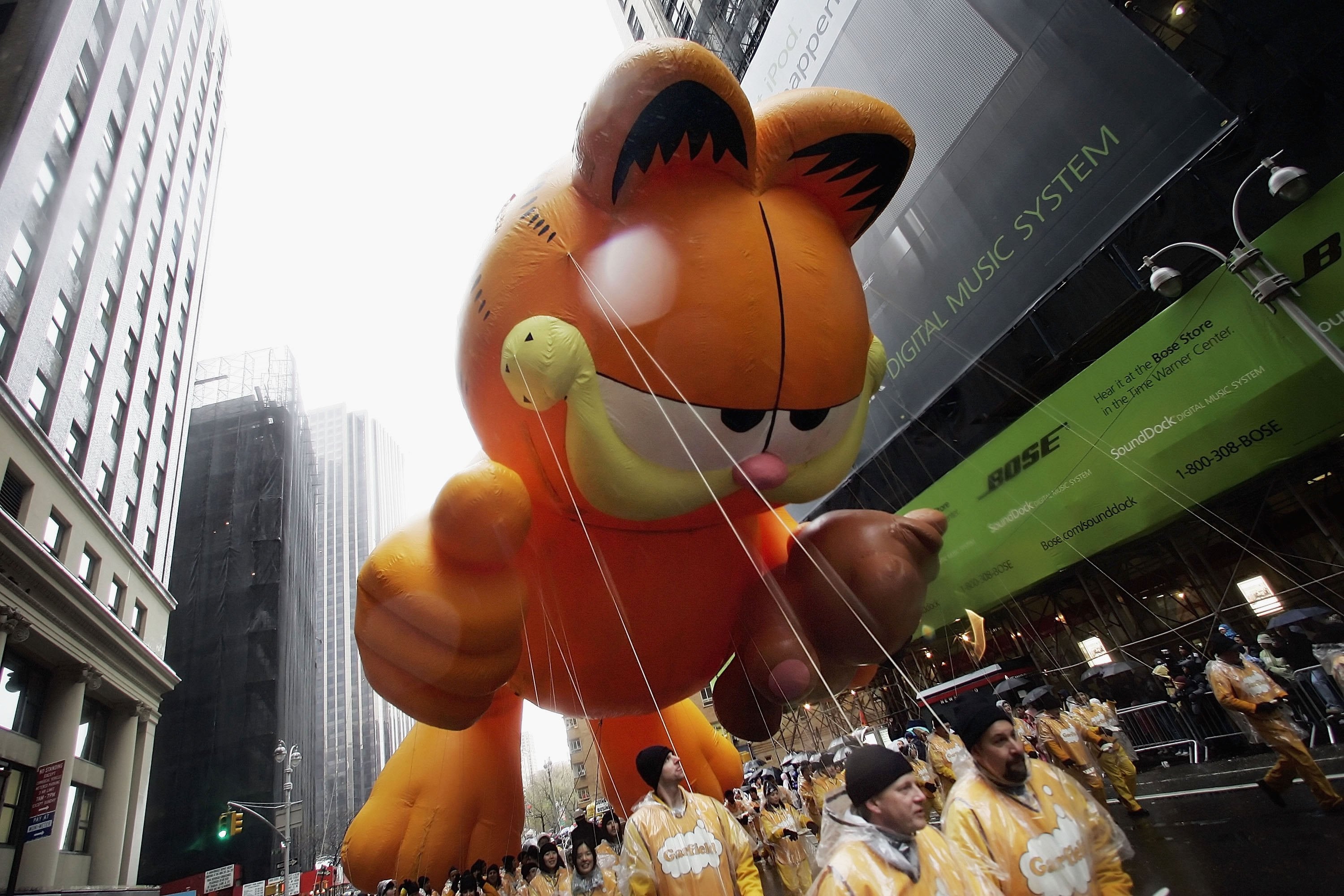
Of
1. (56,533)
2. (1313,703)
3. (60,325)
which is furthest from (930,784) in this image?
(60,325)

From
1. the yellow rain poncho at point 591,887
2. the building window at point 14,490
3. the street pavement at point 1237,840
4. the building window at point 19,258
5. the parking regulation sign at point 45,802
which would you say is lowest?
the street pavement at point 1237,840

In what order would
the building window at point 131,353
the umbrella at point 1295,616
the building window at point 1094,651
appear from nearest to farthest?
the umbrella at point 1295,616 < the building window at point 1094,651 < the building window at point 131,353

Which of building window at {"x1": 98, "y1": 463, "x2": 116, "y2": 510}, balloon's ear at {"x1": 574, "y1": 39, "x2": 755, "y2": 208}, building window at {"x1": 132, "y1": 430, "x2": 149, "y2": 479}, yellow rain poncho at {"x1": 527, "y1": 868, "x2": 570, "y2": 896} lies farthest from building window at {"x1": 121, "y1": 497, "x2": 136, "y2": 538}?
balloon's ear at {"x1": 574, "y1": 39, "x2": 755, "y2": 208}

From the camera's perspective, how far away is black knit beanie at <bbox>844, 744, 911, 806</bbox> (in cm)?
184

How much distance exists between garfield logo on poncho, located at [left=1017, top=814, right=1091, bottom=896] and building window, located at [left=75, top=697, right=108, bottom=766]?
66.0ft

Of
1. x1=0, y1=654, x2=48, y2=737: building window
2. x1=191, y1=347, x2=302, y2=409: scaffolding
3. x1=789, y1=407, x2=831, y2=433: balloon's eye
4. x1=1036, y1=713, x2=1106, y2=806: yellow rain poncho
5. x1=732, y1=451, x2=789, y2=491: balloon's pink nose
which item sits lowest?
x1=1036, y1=713, x2=1106, y2=806: yellow rain poncho

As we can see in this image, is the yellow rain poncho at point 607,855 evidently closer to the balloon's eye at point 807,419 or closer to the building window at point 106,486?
the balloon's eye at point 807,419

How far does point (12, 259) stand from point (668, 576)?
1798cm

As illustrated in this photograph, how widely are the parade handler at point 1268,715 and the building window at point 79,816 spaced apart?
19.9 metres

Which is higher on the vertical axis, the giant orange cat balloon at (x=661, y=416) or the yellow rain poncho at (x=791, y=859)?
the giant orange cat balloon at (x=661, y=416)

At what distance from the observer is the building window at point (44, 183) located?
1484 cm

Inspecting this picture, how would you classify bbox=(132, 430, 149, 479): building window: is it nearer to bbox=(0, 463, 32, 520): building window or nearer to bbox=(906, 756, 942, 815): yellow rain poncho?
bbox=(0, 463, 32, 520): building window

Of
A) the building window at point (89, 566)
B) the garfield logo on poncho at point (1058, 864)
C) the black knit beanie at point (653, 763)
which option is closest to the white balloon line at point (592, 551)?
the black knit beanie at point (653, 763)

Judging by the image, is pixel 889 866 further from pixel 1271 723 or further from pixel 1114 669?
pixel 1114 669
